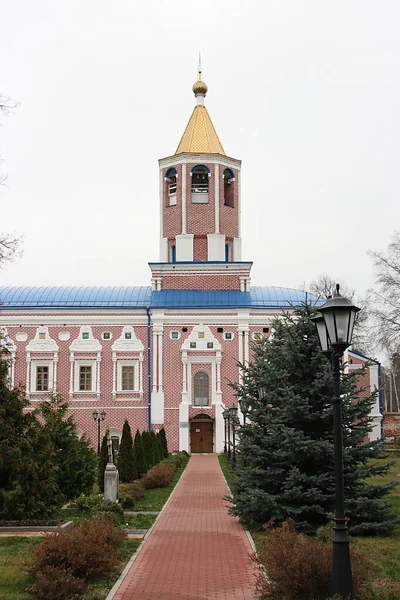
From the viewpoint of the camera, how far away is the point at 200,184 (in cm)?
3719

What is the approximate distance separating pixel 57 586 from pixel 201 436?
1088 inches

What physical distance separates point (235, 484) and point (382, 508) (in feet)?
8.86

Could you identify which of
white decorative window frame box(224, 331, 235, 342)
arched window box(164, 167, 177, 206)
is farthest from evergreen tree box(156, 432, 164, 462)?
arched window box(164, 167, 177, 206)

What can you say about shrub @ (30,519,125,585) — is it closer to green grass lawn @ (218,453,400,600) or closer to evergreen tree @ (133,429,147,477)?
green grass lawn @ (218,453,400,600)

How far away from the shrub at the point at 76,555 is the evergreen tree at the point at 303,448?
12.3 feet

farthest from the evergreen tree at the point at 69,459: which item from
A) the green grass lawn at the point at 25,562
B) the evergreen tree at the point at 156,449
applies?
→ the evergreen tree at the point at 156,449

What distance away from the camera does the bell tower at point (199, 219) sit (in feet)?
120

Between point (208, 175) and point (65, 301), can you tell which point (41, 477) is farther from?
point (208, 175)

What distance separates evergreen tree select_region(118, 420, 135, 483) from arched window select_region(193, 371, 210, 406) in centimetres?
1326

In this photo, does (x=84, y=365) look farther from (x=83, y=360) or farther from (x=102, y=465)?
(x=102, y=465)

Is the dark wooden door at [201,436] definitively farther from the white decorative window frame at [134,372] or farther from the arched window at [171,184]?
the arched window at [171,184]

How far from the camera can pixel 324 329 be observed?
24.7 feet

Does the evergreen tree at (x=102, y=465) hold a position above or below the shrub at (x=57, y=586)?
above

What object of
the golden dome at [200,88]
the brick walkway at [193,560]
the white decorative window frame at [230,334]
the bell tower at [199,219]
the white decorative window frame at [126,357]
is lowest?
the brick walkway at [193,560]
